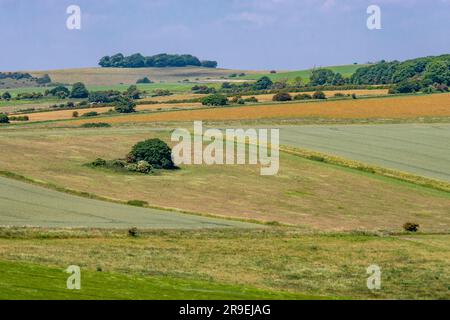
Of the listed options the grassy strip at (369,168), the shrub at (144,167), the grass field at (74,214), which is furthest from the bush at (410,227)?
the shrub at (144,167)

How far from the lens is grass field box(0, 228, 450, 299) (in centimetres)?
4478

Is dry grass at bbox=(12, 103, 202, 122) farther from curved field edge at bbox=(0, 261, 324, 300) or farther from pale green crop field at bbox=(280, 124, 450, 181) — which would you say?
curved field edge at bbox=(0, 261, 324, 300)

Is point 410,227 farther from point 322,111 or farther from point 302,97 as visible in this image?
point 302,97

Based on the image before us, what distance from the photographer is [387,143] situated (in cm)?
11512

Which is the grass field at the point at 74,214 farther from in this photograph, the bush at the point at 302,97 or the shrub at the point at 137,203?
the bush at the point at 302,97

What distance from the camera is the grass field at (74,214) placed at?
65.1 meters

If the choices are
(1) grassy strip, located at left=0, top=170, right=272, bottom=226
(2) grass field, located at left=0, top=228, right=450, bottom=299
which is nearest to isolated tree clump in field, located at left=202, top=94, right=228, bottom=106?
(1) grassy strip, located at left=0, top=170, right=272, bottom=226

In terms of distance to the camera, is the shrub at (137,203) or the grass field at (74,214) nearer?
the grass field at (74,214)

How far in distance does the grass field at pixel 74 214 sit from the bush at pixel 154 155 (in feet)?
59.0

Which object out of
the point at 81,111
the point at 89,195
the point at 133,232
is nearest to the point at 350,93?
the point at 81,111

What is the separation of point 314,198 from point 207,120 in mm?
47935

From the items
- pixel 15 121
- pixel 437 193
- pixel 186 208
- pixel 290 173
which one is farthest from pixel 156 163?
pixel 15 121

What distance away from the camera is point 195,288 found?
149 feet

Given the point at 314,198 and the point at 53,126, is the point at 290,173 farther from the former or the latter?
the point at 53,126
